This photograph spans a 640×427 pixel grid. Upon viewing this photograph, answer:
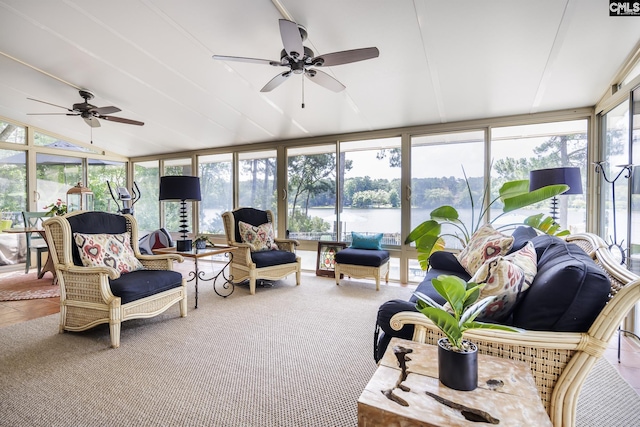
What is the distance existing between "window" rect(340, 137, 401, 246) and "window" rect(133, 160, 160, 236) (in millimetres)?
4478

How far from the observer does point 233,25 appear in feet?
8.66

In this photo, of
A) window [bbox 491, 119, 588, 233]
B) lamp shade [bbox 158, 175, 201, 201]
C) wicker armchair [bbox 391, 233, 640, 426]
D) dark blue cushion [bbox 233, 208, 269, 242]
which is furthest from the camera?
dark blue cushion [bbox 233, 208, 269, 242]

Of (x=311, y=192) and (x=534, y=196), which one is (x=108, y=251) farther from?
(x=534, y=196)

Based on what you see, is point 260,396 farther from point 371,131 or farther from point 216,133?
point 216,133

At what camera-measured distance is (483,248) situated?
2.40m

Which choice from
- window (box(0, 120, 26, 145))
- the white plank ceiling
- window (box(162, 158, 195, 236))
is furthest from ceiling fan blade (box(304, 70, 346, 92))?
window (box(0, 120, 26, 145))

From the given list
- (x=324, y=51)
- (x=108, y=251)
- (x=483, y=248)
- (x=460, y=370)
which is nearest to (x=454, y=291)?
(x=460, y=370)

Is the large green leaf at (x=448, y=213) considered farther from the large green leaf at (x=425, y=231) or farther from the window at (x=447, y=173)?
the window at (x=447, y=173)

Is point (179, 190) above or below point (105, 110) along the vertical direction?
below

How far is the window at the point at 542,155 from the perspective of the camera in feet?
12.0

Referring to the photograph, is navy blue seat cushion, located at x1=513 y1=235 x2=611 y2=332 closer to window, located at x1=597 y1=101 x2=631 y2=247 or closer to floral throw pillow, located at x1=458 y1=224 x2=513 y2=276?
floral throw pillow, located at x1=458 y1=224 x2=513 y2=276

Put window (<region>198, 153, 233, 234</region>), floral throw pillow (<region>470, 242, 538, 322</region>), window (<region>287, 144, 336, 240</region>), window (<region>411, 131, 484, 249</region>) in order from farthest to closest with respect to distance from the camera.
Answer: window (<region>198, 153, 233, 234</region>) → window (<region>287, 144, 336, 240</region>) → window (<region>411, 131, 484, 249</region>) → floral throw pillow (<region>470, 242, 538, 322</region>)

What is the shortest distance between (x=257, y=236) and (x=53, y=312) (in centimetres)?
235

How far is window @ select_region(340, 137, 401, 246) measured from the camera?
4695 millimetres
